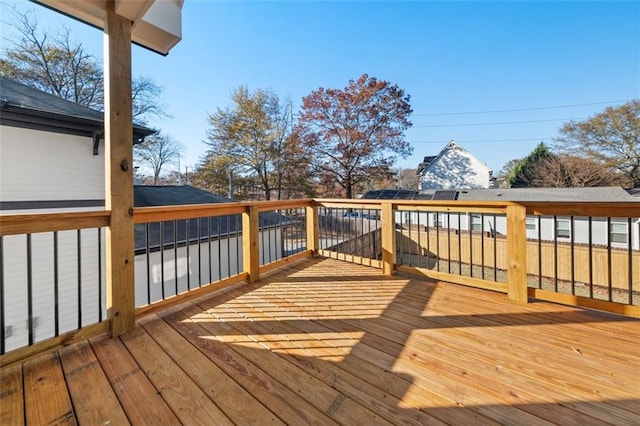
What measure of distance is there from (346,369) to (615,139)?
72.6ft

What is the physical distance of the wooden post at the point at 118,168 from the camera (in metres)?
1.86

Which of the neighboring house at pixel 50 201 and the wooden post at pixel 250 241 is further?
the neighboring house at pixel 50 201

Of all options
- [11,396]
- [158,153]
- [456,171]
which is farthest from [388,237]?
[456,171]

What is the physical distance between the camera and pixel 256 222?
3043mm

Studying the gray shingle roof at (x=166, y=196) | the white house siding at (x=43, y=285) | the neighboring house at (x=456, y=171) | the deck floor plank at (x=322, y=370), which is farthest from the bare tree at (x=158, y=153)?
the neighboring house at (x=456, y=171)

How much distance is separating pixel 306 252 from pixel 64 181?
526 centimetres

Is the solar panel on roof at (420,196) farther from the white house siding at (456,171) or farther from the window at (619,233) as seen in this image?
the window at (619,233)

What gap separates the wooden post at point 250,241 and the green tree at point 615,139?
21252mm

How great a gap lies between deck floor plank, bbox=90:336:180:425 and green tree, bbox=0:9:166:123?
9840 millimetres

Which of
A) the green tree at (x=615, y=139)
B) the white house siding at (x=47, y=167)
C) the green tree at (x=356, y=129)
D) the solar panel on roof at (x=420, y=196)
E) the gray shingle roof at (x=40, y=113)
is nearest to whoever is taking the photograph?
the gray shingle roof at (x=40, y=113)

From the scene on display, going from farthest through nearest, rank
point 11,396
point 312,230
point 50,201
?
point 50,201 < point 312,230 < point 11,396

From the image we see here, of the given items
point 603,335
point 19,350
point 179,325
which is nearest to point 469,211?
point 603,335

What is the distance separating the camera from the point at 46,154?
5012 millimetres

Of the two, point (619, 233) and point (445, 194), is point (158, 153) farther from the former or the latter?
point (619, 233)
